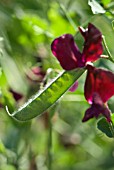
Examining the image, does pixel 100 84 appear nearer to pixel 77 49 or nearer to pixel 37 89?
pixel 77 49

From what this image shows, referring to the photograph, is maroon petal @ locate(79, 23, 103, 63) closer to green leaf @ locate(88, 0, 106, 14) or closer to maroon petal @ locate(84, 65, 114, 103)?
maroon petal @ locate(84, 65, 114, 103)

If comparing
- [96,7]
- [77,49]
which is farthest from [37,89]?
[77,49]

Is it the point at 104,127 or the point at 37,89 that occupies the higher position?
the point at 104,127

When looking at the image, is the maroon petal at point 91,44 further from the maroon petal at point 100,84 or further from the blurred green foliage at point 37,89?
the blurred green foliage at point 37,89

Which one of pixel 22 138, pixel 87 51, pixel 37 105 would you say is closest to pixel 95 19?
pixel 87 51

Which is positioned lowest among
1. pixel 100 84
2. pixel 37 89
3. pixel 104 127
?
pixel 37 89

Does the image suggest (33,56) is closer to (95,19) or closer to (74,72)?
(95,19)
